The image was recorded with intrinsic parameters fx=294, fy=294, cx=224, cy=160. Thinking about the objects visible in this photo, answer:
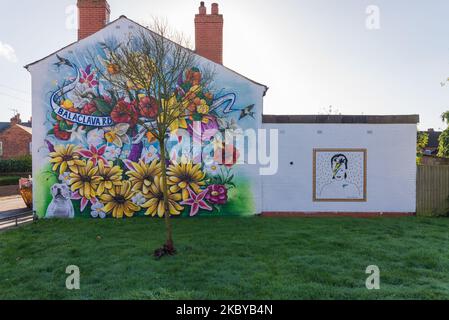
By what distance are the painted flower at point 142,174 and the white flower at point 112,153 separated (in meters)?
0.46

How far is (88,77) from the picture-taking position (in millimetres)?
10617

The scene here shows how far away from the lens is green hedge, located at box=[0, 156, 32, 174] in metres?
24.6

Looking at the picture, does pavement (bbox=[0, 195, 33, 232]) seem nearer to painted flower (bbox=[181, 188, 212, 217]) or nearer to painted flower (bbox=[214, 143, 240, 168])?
painted flower (bbox=[181, 188, 212, 217])

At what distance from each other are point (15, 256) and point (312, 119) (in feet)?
32.8

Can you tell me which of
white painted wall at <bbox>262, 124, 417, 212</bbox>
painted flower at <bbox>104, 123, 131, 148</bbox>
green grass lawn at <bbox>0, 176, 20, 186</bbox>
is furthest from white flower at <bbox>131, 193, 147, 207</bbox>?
green grass lawn at <bbox>0, 176, 20, 186</bbox>

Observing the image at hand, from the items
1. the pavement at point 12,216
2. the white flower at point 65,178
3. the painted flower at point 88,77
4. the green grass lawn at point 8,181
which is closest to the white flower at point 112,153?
the white flower at point 65,178

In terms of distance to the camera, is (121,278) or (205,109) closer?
(121,278)

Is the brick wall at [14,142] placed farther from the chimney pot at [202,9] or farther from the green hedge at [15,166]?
the chimney pot at [202,9]

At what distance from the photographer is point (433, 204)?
1112 centimetres

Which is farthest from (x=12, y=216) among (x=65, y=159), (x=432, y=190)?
(x=432, y=190)

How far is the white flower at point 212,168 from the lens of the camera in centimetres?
1074

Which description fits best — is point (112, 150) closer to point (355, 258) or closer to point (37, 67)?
point (37, 67)

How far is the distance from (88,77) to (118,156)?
3.05 metres
